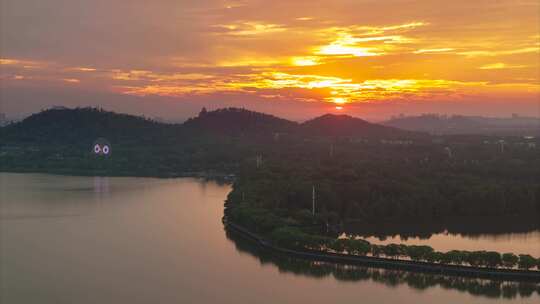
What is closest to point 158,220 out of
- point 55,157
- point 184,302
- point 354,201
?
point 354,201

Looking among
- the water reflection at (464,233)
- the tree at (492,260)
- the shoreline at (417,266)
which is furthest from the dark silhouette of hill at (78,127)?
the tree at (492,260)

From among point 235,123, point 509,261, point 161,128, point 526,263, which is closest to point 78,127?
point 161,128

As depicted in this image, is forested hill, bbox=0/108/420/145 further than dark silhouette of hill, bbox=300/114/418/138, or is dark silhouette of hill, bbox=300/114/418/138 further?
dark silhouette of hill, bbox=300/114/418/138

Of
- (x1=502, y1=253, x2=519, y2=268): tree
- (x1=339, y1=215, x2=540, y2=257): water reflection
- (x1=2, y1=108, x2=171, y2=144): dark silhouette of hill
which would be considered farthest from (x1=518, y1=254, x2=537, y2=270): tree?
(x1=2, y1=108, x2=171, y2=144): dark silhouette of hill

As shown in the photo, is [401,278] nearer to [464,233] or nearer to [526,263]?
[526,263]

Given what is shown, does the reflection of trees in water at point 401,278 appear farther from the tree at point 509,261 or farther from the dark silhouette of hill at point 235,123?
the dark silhouette of hill at point 235,123

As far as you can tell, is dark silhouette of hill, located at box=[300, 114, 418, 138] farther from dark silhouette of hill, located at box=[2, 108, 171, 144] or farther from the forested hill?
dark silhouette of hill, located at box=[2, 108, 171, 144]
